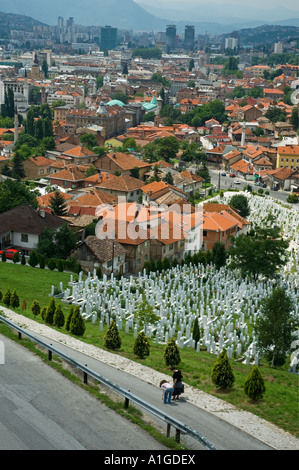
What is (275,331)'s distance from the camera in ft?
57.9

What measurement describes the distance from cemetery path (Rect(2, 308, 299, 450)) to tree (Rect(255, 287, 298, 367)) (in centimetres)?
493

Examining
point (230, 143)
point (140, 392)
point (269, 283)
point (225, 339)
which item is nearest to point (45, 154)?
point (230, 143)

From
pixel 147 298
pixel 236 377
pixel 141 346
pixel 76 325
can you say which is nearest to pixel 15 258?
pixel 147 298

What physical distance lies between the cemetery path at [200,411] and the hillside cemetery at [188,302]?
502 centimetres

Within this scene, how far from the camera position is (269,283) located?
30328mm

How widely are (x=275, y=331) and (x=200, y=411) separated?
653 cm

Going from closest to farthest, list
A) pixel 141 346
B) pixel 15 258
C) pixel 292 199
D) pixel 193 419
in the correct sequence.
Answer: pixel 193 419, pixel 141 346, pixel 15 258, pixel 292 199

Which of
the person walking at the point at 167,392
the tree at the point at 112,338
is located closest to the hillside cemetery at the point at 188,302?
the tree at the point at 112,338

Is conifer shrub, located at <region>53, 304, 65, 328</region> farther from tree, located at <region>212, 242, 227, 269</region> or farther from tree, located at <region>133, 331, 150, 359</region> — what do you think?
tree, located at <region>212, 242, 227, 269</region>

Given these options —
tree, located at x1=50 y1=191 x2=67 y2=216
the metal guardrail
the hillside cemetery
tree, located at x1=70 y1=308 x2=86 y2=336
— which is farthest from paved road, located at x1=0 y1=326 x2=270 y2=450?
tree, located at x1=50 y1=191 x2=67 y2=216

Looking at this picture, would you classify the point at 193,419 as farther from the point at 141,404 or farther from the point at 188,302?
the point at 188,302

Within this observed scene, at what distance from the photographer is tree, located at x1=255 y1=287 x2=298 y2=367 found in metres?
17.6
